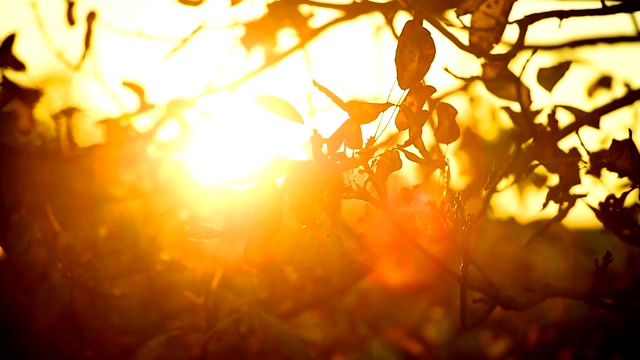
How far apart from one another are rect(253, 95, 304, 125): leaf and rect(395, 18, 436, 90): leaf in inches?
8.4

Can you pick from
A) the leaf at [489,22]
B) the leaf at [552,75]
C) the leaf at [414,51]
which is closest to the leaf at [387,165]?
the leaf at [414,51]

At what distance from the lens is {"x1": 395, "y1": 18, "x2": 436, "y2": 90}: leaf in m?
1.04

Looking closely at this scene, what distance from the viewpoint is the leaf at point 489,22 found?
4.50ft


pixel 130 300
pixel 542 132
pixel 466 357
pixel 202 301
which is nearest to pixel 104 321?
pixel 130 300

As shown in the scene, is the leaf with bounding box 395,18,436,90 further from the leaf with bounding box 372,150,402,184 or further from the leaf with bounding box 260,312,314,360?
the leaf with bounding box 260,312,314,360

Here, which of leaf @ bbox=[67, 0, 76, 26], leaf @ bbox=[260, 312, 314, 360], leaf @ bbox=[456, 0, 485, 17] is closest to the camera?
leaf @ bbox=[456, 0, 485, 17]

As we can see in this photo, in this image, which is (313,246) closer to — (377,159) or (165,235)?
(377,159)

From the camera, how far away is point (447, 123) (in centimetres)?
120

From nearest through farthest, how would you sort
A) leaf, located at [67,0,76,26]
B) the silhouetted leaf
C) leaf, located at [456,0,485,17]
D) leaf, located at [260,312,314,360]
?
leaf, located at [456,0,485,17] < the silhouetted leaf < leaf, located at [260,312,314,360] < leaf, located at [67,0,76,26]

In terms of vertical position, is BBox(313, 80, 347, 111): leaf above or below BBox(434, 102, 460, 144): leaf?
above

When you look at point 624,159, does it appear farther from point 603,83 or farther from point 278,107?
point 603,83

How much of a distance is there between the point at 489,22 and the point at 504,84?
27 centimetres

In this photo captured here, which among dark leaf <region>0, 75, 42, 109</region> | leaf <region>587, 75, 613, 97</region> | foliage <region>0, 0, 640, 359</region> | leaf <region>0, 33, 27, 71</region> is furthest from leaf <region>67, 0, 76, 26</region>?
leaf <region>587, 75, 613, 97</region>

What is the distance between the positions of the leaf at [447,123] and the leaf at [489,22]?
0.92 ft
